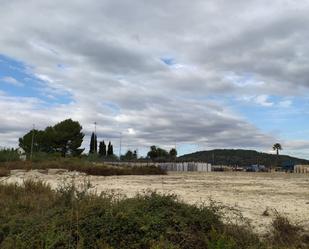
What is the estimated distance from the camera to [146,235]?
8.23 m

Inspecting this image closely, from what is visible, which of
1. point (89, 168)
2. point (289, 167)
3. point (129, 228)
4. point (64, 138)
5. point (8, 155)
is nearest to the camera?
point (129, 228)

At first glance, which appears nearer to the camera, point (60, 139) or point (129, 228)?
point (129, 228)

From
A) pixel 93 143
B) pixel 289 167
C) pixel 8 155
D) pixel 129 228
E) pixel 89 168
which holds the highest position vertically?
pixel 93 143

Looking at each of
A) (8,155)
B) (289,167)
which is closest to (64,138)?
(8,155)

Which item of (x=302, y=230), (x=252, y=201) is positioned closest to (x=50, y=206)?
(x=302, y=230)

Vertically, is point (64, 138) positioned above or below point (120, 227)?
above

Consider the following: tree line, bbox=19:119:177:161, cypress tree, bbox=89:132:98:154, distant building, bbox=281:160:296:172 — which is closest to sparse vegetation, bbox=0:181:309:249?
tree line, bbox=19:119:177:161

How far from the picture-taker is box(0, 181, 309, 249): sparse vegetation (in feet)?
26.9

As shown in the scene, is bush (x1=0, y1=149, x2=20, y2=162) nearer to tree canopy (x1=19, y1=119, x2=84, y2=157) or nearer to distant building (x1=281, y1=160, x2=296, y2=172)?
tree canopy (x1=19, y1=119, x2=84, y2=157)

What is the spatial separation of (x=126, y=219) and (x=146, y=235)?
492 millimetres

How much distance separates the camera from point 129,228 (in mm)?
8406

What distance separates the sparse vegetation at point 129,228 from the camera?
8211mm

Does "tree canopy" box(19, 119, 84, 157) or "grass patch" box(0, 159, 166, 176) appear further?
"tree canopy" box(19, 119, 84, 157)

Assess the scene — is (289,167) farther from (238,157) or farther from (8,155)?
(8,155)
